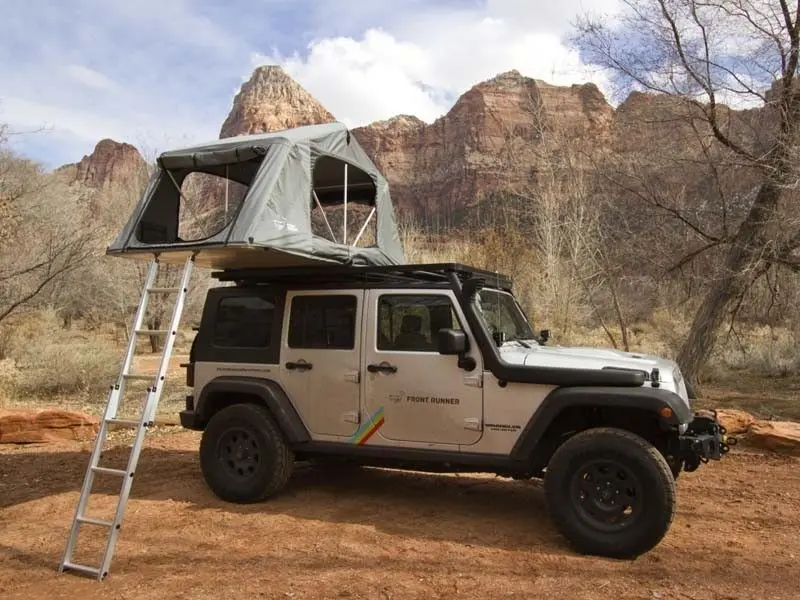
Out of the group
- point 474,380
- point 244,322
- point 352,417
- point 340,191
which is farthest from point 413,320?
point 340,191

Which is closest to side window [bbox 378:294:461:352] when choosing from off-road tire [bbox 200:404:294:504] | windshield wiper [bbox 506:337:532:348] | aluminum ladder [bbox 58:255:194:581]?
windshield wiper [bbox 506:337:532:348]

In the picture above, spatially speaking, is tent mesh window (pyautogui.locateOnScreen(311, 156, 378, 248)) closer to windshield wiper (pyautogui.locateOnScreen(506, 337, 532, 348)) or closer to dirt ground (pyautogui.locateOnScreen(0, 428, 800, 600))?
windshield wiper (pyautogui.locateOnScreen(506, 337, 532, 348))

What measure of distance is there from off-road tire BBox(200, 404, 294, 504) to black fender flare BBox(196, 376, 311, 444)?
13 centimetres

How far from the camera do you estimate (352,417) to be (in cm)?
571

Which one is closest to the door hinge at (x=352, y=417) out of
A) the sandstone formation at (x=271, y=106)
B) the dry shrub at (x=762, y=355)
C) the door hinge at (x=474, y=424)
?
the door hinge at (x=474, y=424)

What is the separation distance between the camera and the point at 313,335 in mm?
6012

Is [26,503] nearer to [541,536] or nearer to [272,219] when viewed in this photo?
Answer: [272,219]

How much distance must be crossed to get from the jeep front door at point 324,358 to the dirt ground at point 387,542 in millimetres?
832

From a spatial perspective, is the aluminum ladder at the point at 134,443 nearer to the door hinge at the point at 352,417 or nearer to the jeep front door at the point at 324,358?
the jeep front door at the point at 324,358

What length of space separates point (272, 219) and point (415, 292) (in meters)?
1.33

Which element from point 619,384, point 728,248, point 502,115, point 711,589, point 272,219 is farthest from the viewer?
point 502,115

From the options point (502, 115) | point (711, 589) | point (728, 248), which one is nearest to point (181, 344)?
point (728, 248)

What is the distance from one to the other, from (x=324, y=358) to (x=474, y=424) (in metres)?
1.48

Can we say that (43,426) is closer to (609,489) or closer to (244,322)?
(244,322)
